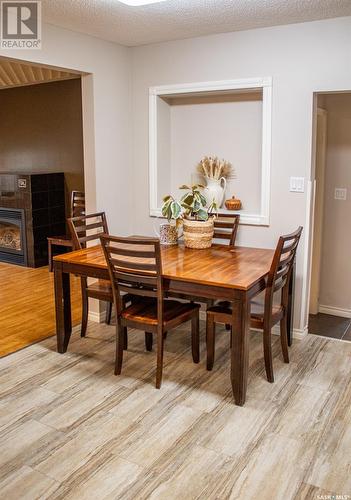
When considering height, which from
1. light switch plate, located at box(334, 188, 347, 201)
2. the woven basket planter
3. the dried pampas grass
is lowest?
the woven basket planter

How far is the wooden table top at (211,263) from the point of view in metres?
2.86

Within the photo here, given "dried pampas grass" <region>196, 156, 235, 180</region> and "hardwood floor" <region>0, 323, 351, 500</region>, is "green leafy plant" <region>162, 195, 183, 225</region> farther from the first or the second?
"hardwood floor" <region>0, 323, 351, 500</region>

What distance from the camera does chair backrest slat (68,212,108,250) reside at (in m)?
3.80

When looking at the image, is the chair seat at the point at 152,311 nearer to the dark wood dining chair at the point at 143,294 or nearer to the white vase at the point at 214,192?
the dark wood dining chair at the point at 143,294

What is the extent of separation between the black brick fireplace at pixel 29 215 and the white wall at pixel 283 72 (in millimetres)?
2638

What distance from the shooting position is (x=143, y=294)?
302 centimetres

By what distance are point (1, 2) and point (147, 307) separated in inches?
85.6

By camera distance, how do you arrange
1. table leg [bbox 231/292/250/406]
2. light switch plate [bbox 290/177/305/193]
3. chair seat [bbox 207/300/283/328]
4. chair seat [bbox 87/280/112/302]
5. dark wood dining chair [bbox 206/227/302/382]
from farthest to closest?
light switch plate [bbox 290/177/305/193], chair seat [bbox 87/280/112/302], chair seat [bbox 207/300/283/328], dark wood dining chair [bbox 206/227/302/382], table leg [bbox 231/292/250/406]

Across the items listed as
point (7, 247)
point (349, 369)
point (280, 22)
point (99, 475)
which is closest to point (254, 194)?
point (280, 22)

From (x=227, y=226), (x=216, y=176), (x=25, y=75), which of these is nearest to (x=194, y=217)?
(x=227, y=226)

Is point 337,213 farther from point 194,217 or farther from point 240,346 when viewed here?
point 240,346

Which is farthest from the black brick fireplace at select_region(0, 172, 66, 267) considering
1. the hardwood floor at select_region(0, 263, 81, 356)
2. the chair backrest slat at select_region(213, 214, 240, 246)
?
the chair backrest slat at select_region(213, 214, 240, 246)

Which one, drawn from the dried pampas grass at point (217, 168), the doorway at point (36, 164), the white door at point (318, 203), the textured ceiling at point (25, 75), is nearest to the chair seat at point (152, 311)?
the dried pampas grass at point (217, 168)

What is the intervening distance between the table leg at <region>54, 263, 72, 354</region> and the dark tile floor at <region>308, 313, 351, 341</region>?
2.09m
